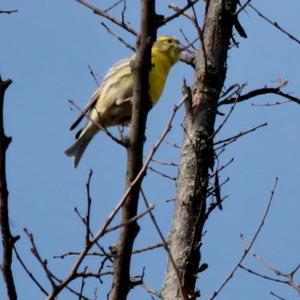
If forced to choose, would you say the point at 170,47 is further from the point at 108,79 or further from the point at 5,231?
the point at 5,231

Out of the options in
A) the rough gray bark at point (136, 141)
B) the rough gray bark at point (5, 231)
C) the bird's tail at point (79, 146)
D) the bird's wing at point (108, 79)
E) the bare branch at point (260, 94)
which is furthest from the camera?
the bird's tail at point (79, 146)

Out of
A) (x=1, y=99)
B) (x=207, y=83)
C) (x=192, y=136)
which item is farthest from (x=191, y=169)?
(x=1, y=99)

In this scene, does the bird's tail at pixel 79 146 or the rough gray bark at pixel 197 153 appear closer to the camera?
the rough gray bark at pixel 197 153

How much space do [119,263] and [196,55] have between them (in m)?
2.48

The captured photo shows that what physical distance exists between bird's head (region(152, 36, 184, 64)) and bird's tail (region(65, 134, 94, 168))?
928mm

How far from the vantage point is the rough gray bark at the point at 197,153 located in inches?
169

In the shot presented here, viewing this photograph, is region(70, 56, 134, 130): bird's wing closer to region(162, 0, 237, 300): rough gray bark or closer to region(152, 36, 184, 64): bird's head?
region(152, 36, 184, 64): bird's head

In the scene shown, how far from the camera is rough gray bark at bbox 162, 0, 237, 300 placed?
4.30m

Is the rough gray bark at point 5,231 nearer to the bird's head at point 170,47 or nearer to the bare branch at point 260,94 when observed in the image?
the bare branch at point 260,94

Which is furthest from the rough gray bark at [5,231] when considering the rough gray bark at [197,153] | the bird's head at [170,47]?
the bird's head at [170,47]

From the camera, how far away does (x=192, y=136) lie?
482cm

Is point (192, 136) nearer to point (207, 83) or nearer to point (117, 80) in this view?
point (207, 83)

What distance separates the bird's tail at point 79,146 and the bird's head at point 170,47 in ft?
3.04

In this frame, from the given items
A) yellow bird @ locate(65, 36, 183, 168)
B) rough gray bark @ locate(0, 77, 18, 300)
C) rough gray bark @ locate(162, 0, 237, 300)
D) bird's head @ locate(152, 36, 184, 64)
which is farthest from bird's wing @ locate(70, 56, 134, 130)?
rough gray bark @ locate(0, 77, 18, 300)
